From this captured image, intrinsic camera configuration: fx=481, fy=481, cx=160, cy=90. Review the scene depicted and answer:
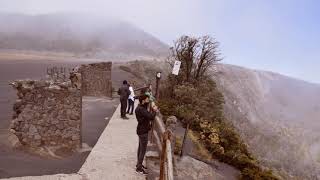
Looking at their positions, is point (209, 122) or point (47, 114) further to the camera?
point (209, 122)

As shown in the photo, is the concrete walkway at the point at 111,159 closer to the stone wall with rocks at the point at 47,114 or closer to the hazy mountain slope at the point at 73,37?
the stone wall with rocks at the point at 47,114

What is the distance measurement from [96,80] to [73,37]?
8714cm

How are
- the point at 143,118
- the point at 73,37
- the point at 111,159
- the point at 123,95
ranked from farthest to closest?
the point at 73,37
the point at 123,95
the point at 111,159
the point at 143,118

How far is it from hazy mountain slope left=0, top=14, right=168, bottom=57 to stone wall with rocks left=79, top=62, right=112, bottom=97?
6233 cm

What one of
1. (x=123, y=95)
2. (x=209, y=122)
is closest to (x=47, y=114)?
(x=123, y=95)

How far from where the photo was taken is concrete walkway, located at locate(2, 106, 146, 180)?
35.6ft

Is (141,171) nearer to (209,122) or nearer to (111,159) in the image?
(111,159)

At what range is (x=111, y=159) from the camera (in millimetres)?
12266

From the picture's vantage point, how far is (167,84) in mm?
28656

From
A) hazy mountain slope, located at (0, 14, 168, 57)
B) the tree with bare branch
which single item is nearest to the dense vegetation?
the tree with bare branch

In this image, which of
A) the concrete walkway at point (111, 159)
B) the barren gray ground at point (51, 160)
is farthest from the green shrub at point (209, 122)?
the concrete walkway at point (111, 159)

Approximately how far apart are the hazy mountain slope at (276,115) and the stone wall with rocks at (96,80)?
957 centimetres

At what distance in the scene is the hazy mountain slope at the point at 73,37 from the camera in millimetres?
95375

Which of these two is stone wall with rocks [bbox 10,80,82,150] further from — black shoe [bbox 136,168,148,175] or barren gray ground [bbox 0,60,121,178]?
black shoe [bbox 136,168,148,175]
